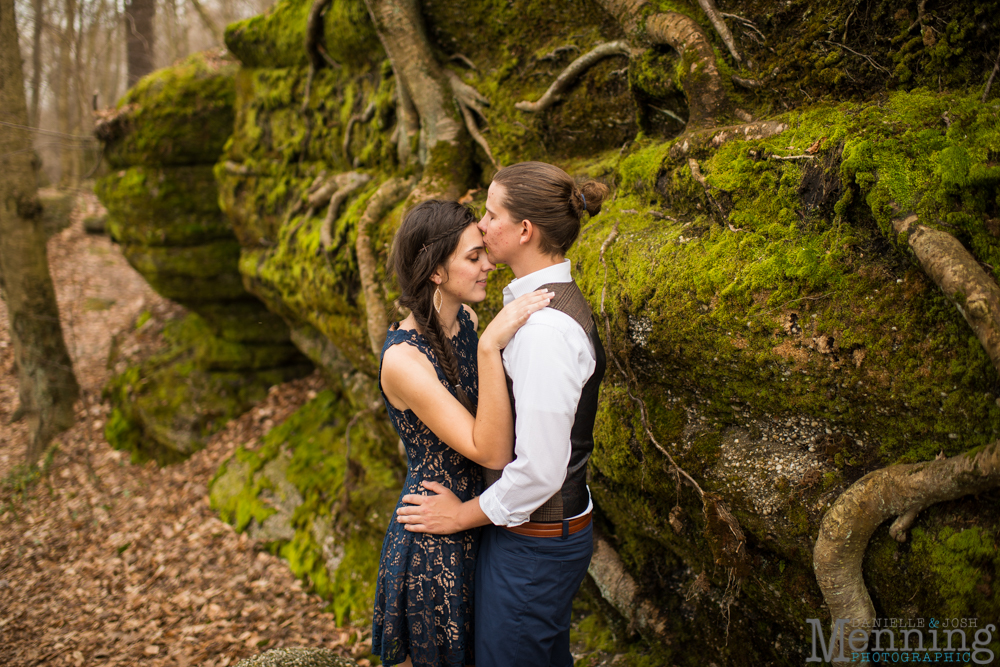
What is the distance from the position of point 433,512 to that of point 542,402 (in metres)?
0.87

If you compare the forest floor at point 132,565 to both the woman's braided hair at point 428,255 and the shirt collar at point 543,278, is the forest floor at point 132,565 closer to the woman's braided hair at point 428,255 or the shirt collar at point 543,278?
the woman's braided hair at point 428,255

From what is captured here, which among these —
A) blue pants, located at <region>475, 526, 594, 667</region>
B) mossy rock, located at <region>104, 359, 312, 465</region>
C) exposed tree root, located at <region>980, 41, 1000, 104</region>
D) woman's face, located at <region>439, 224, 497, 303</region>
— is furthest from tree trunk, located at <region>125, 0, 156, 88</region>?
exposed tree root, located at <region>980, 41, 1000, 104</region>

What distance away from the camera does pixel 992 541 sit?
203cm

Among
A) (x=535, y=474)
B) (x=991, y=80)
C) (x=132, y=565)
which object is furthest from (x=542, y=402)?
(x=132, y=565)

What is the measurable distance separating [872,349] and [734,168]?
1098 mm

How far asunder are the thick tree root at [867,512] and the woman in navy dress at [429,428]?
5.07 feet

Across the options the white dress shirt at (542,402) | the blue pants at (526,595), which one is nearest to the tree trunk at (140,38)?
the white dress shirt at (542,402)

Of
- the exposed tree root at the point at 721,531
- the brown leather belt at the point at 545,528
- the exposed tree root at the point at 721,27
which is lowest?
the exposed tree root at the point at 721,531

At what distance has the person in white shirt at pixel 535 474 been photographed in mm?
2033

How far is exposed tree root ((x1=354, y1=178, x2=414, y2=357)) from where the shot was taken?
200 inches

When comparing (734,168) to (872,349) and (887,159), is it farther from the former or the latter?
(872,349)

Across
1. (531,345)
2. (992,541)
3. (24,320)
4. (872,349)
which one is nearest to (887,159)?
(872,349)

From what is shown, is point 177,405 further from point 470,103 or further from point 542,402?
point 542,402

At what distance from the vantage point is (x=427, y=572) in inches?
97.9
